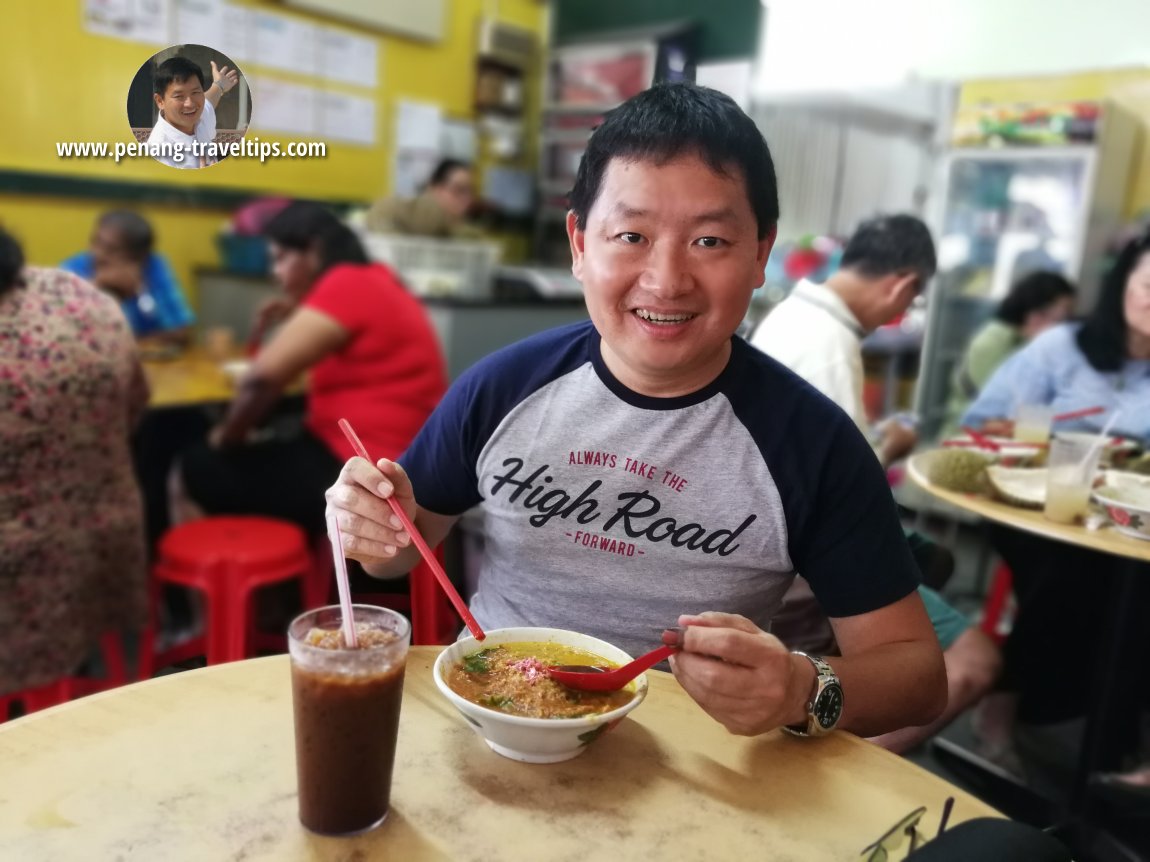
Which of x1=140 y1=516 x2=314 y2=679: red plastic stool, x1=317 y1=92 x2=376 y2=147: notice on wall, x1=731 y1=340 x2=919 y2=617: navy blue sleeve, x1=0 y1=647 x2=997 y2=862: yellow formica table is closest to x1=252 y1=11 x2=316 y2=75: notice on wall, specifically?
x1=317 y1=92 x2=376 y2=147: notice on wall

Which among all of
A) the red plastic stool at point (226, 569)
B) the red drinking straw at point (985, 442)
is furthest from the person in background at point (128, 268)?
the red drinking straw at point (985, 442)

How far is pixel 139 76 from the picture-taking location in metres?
1.10

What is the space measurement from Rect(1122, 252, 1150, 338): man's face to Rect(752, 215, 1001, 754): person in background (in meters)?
0.77

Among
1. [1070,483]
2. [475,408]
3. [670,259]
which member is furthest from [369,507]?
[1070,483]

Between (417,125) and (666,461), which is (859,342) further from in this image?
(417,125)

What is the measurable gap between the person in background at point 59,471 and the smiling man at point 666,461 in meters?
1.01

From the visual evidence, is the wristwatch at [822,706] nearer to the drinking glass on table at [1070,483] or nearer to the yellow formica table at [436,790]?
the yellow formica table at [436,790]

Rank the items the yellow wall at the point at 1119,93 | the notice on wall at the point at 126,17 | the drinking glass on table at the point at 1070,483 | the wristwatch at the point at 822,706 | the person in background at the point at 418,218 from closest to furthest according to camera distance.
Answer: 1. the wristwatch at the point at 822,706
2. the drinking glass on table at the point at 1070,483
3. the notice on wall at the point at 126,17
4. the person in background at the point at 418,218
5. the yellow wall at the point at 1119,93

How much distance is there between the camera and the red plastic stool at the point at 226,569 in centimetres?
239

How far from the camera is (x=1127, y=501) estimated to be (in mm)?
2143

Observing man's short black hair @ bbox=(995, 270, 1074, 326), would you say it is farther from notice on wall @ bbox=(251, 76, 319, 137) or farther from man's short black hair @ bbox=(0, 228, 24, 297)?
man's short black hair @ bbox=(0, 228, 24, 297)

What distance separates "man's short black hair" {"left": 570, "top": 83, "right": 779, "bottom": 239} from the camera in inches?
45.7

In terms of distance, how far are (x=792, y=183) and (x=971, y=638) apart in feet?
15.0

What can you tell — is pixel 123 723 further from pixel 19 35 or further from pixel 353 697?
pixel 19 35
